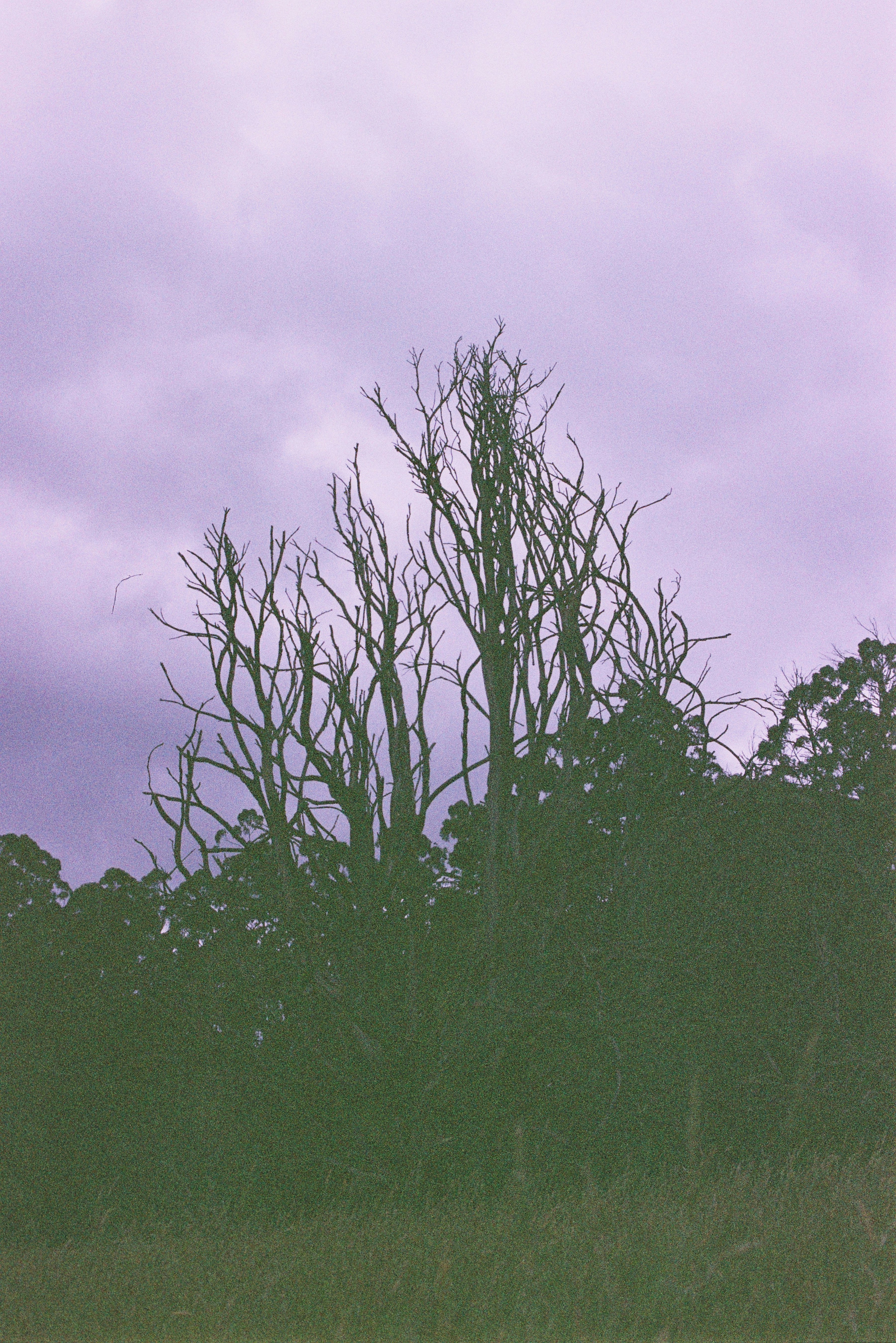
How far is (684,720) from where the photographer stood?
9.66 m

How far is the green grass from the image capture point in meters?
4.04

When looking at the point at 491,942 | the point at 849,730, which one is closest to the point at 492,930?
the point at 491,942

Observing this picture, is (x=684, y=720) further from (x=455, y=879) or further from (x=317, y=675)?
(x=455, y=879)

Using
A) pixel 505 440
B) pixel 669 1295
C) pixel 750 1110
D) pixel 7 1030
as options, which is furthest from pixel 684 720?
pixel 7 1030

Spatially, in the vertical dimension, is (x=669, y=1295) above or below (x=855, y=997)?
below

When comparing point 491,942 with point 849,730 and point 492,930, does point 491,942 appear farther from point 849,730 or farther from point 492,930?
point 849,730

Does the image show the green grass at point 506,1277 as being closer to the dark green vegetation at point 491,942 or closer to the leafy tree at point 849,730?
the dark green vegetation at point 491,942

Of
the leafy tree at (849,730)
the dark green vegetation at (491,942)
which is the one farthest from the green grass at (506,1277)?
the leafy tree at (849,730)

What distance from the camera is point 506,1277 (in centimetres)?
459

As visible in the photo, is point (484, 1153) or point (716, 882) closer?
point (484, 1153)

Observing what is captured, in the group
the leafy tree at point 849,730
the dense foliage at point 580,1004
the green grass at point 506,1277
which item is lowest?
the green grass at point 506,1277

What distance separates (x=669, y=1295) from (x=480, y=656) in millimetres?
5244

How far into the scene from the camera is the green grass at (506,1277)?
404cm

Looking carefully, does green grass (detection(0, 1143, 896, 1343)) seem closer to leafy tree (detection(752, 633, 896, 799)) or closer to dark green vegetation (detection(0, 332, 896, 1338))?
dark green vegetation (detection(0, 332, 896, 1338))
